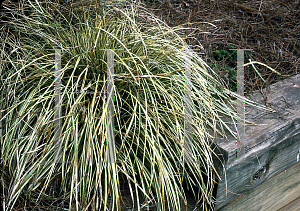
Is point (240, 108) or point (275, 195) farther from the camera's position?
point (275, 195)

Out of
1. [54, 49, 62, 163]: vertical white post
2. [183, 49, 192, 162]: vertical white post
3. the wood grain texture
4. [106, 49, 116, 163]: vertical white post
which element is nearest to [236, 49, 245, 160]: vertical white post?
the wood grain texture

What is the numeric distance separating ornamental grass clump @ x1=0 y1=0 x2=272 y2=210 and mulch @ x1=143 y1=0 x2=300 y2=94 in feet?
2.36

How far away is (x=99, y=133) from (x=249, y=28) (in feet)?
6.92

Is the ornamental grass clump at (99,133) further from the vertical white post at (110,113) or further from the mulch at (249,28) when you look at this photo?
the mulch at (249,28)

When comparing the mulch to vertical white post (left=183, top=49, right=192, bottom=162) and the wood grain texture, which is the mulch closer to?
the wood grain texture

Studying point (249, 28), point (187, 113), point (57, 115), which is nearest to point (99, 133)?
point (57, 115)

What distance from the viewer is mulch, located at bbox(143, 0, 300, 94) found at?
220 cm

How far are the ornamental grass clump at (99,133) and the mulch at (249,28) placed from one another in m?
0.72

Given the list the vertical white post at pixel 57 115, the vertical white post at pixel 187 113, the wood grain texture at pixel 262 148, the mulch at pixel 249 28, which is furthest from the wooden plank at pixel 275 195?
the vertical white post at pixel 57 115

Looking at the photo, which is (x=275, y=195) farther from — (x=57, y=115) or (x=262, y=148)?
(x=57, y=115)

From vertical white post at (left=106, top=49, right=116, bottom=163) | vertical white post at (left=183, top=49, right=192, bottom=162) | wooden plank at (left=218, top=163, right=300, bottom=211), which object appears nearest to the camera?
vertical white post at (left=106, top=49, right=116, bottom=163)

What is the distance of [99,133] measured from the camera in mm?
1094

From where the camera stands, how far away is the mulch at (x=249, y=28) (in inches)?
86.6

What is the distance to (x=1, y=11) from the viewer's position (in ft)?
5.60
